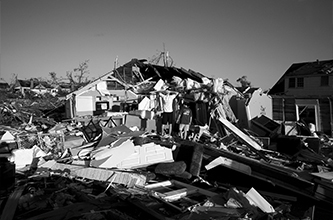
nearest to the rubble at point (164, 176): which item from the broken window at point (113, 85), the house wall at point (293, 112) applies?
the house wall at point (293, 112)

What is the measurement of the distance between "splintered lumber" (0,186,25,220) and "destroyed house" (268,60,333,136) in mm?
9506

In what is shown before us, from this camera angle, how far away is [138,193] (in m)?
5.31

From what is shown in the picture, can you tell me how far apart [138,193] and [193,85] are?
796cm

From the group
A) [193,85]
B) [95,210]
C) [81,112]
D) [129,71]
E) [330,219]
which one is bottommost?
[330,219]

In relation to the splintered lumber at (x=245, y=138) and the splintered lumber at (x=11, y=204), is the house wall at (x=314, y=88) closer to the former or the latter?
the splintered lumber at (x=245, y=138)

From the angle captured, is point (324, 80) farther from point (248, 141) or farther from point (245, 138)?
point (248, 141)

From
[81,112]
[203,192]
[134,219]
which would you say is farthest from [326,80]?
[134,219]

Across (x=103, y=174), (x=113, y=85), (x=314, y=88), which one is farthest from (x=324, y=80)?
(x=103, y=174)

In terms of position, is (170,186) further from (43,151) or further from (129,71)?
(129,71)

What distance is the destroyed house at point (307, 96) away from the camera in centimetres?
1271

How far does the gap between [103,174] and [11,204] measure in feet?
6.59

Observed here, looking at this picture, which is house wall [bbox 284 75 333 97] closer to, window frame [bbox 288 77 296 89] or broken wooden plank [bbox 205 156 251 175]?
window frame [bbox 288 77 296 89]

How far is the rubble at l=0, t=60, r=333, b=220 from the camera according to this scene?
447 cm

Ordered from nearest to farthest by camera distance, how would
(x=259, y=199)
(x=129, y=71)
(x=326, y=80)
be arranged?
(x=259, y=199)
(x=129, y=71)
(x=326, y=80)
